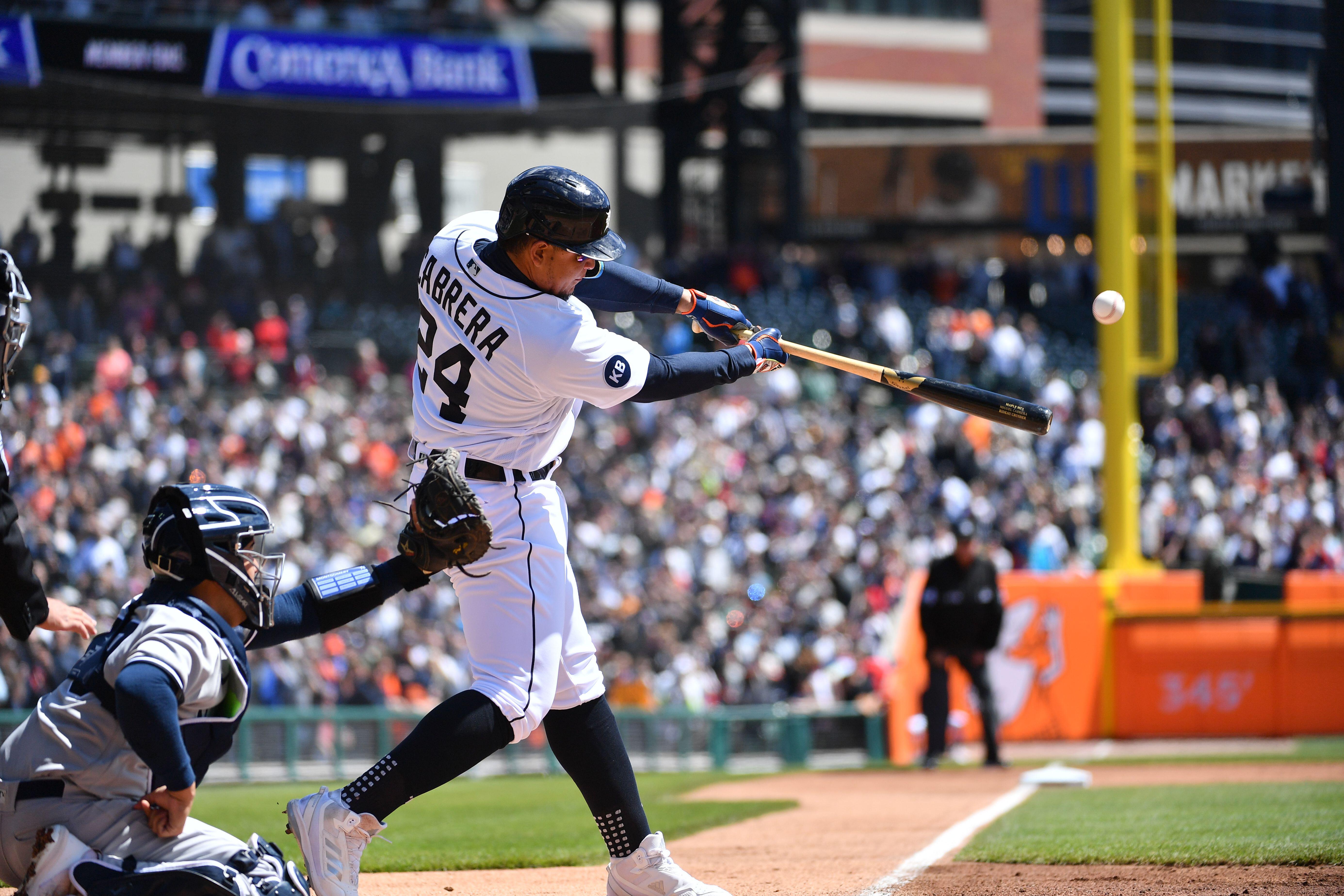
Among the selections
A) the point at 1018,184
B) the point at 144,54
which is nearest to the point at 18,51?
the point at 144,54

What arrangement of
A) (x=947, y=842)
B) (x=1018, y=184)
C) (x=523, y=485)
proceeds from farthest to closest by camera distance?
(x=1018, y=184), (x=947, y=842), (x=523, y=485)

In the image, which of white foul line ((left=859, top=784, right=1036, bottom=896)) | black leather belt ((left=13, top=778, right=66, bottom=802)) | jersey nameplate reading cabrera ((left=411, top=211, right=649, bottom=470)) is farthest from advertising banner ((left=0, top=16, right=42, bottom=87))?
black leather belt ((left=13, top=778, right=66, bottom=802))

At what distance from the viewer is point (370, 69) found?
2056cm

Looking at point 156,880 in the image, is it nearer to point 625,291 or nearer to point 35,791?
point 35,791

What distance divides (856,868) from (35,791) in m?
2.64

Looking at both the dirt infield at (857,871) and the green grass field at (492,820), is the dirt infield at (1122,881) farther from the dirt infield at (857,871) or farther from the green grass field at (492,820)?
the green grass field at (492,820)

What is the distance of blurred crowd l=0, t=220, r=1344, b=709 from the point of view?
1330 centimetres

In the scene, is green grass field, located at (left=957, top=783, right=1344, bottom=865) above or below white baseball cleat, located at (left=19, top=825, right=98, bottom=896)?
below

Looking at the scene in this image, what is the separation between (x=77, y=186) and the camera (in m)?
20.0

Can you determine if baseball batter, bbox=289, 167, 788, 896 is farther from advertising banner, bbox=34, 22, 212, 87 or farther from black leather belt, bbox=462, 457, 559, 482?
advertising banner, bbox=34, 22, 212, 87

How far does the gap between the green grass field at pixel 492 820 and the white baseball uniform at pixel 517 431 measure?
73 cm

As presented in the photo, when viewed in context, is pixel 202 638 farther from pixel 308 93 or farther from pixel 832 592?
pixel 308 93

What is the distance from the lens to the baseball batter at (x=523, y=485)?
3787mm

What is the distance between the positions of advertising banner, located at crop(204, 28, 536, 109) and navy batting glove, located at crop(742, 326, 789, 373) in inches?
672
